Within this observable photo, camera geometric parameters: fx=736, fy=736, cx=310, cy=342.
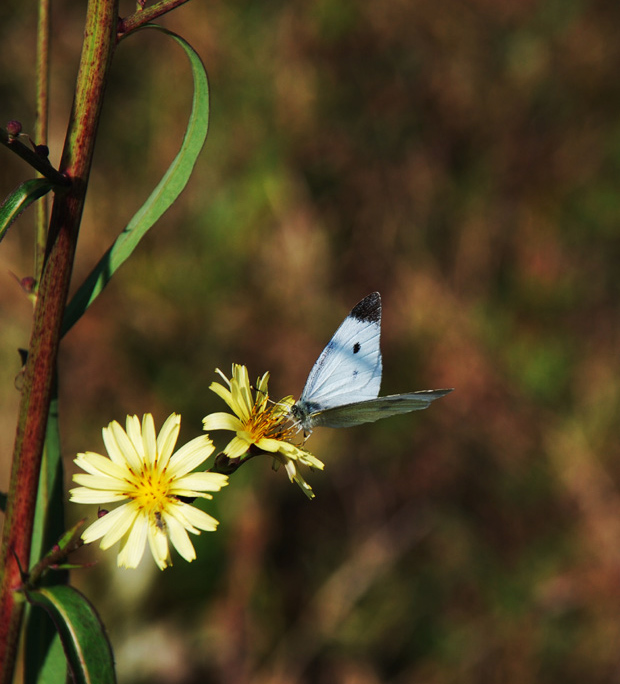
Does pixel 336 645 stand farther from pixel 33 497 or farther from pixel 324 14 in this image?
pixel 324 14

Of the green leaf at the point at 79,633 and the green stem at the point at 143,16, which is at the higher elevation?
the green stem at the point at 143,16

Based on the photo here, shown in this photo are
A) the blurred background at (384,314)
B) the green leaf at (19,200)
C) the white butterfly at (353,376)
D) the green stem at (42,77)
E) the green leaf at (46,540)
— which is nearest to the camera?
the green leaf at (19,200)

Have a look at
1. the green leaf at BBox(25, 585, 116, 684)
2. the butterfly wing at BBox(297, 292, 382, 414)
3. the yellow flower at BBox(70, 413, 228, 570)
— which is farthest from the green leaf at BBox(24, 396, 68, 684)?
the butterfly wing at BBox(297, 292, 382, 414)

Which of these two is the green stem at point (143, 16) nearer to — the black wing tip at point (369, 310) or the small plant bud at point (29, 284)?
the small plant bud at point (29, 284)

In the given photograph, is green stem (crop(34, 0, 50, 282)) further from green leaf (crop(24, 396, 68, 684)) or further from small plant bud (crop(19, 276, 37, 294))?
green leaf (crop(24, 396, 68, 684))

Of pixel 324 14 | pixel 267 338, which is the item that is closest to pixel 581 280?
pixel 267 338

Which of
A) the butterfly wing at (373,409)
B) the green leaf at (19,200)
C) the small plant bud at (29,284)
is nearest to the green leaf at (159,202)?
the small plant bud at (29,284)
